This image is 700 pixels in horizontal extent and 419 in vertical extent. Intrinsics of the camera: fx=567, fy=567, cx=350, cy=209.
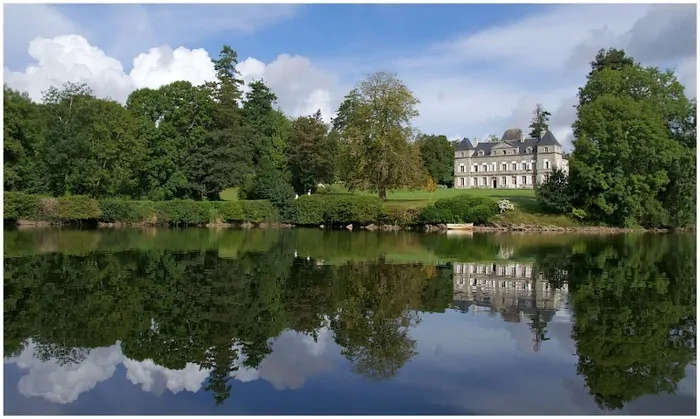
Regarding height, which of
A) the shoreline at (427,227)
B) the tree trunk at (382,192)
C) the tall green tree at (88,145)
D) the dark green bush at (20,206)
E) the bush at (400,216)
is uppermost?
the tall green tree at (88,145)

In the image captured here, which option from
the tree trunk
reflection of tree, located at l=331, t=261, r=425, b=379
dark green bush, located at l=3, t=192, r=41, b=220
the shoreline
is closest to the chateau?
the tree trunk

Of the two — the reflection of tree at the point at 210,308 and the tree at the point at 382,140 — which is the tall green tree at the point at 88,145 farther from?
the reflection of tree at the point at 210,308

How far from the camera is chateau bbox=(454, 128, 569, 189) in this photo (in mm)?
84000

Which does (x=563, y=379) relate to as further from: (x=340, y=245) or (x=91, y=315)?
(x=340, y=245)

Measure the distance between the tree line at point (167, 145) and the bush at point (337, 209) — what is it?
2325 mm

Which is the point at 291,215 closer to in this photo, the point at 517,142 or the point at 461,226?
the point at 461,226

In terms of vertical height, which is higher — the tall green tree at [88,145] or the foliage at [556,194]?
the tall green tree at [88,145]

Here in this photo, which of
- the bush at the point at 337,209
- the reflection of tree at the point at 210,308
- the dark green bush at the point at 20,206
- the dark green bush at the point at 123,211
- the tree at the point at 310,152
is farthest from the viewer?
the tree at the point at 310,152

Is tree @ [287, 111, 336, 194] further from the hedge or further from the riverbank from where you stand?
the hedge

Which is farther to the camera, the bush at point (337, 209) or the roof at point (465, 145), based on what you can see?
the roof at point (465, 145)

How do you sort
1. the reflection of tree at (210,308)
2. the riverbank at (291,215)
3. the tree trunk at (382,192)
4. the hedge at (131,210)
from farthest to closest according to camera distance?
the tree trunk at (382,192) → the riverbank at (291,215) → the hedge at (131,210) → the reflection of tree at (210,308)

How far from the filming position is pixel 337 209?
49000 mm

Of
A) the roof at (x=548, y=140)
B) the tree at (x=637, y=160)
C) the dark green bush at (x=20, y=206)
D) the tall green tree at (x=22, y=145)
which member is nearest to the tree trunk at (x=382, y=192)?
the tree at (x=637, y=160)

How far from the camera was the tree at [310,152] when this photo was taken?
6078cm
